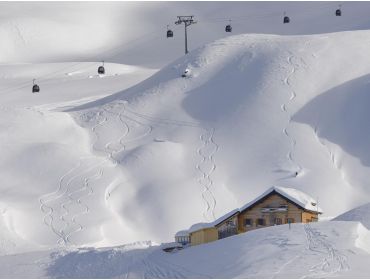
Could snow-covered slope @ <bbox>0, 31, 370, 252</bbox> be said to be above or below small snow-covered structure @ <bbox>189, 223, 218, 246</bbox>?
above

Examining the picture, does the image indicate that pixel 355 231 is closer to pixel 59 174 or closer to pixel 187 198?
pixel 187 198

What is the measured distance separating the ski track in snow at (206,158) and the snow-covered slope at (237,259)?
12.0 metres

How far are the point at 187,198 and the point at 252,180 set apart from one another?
3772 mm

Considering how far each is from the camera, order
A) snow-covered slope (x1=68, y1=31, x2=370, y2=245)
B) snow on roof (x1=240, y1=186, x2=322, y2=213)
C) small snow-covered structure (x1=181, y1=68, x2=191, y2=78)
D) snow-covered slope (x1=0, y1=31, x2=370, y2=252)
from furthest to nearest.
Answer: small snow-covered structure (x1=181, y1=68, x2=191, y2=78), snow-covered slope (x1=68, y1=31, x2=370, y2=245), snow-covered slope (x1=0, y1=31, x2=370, y2=252), snow on roof (x1=240, y1=186, x2=322, y2=213)

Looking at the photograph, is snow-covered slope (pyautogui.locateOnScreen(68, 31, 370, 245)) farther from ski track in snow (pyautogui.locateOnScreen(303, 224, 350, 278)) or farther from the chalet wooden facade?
ski track in snow (pyautogui.locateOnScreen(303, 224, 350, 278))

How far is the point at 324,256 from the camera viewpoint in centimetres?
4450

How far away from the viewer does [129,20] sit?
5817 inches

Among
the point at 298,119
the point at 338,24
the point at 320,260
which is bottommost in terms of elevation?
the point at 320,260

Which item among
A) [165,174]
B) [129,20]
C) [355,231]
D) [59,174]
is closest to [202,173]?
[165,174]

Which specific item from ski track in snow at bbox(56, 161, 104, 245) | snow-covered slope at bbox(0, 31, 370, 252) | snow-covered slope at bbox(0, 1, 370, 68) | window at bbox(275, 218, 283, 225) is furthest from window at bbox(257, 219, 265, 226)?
snow-covered slope at bbox(0, 1, 370, 68)

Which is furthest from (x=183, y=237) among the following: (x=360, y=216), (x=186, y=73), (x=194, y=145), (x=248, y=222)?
(x=186, y=73)

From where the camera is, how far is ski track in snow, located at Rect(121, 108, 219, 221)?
6581cm

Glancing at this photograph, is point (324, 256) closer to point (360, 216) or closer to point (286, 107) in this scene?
point (360, 216)

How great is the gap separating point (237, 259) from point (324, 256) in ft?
8.69
